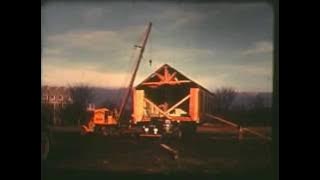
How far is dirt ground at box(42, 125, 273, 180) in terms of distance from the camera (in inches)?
207

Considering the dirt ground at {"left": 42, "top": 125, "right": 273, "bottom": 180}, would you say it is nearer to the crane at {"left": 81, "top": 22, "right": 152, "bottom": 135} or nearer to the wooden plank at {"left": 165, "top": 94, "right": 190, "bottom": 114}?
the crane at {"left": 81, "top": 22, "right": 152, "bottom": 135}

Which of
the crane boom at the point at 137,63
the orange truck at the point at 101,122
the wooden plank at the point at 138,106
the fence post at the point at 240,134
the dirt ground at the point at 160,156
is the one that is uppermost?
the crane boom at the point at 137,63

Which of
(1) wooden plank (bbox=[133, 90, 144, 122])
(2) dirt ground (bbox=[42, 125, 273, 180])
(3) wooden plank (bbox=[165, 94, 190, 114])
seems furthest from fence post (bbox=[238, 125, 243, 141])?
(1) wooden plank (bbox=[133, 90, 144, 122])

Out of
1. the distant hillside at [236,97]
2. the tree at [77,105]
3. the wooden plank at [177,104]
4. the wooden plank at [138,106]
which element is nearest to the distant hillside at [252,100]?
the distant hillside at [236,97]

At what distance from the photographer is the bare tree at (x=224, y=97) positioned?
5238 mm

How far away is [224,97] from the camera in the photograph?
525 cm

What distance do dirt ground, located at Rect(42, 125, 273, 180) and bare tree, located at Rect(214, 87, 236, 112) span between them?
161 mm

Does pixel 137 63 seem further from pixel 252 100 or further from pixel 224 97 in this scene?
pixel 252 100

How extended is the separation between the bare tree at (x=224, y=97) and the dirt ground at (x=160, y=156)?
0.53 ft

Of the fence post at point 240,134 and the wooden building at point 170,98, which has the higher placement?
the wooden building at point 170,98

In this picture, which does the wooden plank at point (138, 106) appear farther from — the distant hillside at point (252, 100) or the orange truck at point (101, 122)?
the distant hillside at point (252, 100)

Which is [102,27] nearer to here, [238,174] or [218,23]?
[218,23]
